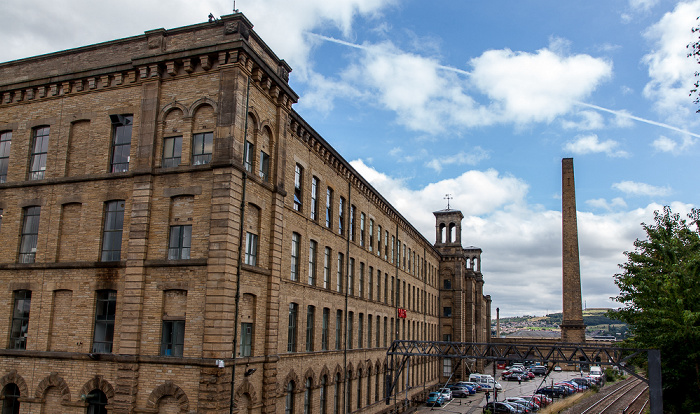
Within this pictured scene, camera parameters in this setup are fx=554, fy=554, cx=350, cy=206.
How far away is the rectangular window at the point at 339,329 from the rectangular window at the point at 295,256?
19.5 ft

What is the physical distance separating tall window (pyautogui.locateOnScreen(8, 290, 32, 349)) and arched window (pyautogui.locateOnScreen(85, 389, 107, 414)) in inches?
155

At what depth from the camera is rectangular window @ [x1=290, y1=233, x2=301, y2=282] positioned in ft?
85.6

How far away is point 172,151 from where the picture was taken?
20328 mm

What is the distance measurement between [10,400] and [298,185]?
1458cm

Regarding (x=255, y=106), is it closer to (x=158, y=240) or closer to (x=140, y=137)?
(x=140, y=137)

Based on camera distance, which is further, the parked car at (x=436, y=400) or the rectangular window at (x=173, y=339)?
the parked car at (x=436, y=400)

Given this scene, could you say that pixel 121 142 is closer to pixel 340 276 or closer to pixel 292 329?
pixel 292 329

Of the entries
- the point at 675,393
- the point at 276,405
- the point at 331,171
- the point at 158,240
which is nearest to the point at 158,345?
the point at 158,240

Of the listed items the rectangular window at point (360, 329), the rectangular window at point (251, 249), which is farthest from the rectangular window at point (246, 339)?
the rectangular window at point (360, 329)

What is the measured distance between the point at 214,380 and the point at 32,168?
12.5 metres

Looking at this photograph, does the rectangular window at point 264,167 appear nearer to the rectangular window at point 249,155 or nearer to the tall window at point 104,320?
the rectangular window at point 249,155

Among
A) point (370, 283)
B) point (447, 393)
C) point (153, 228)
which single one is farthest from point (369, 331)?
point (153, 228)

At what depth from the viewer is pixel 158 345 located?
61.4 feet

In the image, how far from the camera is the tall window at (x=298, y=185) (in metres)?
26.5
